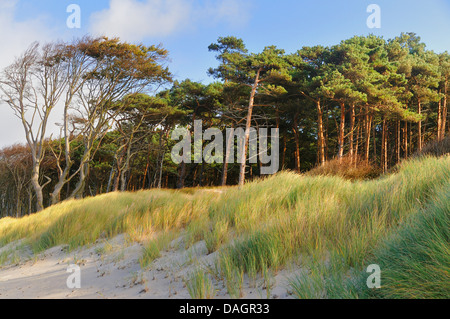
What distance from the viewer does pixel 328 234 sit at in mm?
3580

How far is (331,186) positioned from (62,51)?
56.7 feet

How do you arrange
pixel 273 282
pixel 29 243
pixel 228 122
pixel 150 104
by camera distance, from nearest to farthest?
pixel 273 282 < pixel 29 243 < pixel 150 104 < pixel 228 122

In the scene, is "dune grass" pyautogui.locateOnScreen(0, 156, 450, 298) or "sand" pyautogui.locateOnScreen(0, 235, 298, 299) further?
"sand" pyautogui.locateOnScreen(0, 235, 298, 299)

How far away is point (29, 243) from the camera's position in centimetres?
787

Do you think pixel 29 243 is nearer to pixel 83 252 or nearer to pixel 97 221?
pixel 97 221

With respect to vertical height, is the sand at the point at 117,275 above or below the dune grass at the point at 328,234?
below

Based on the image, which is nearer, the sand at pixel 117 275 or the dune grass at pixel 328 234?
the dune grass at pixel 328 234

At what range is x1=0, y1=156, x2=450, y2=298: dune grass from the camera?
242 centimetres

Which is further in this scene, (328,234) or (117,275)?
(117,275)

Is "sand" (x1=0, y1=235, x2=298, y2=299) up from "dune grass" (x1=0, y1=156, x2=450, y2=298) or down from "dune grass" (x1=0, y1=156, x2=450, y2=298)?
down

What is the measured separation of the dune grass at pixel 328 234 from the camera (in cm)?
242

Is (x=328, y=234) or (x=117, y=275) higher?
(x=328, y=234)

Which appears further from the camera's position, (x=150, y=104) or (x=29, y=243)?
(x=150, y=104)
